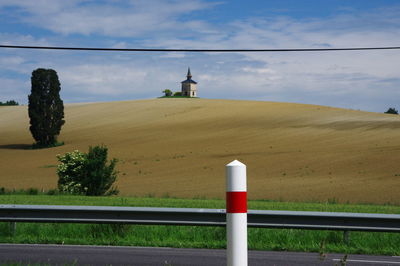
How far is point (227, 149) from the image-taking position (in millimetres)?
57938

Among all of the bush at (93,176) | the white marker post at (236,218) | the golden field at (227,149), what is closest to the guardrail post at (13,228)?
the white marker post at (236,218)

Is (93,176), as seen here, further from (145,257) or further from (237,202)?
(237,202)

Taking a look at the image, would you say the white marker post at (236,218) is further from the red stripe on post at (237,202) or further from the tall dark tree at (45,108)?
the tall dark tree at (45,108)

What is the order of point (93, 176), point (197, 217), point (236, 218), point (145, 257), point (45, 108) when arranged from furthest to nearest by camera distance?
point (45, 108), point (93, 176), point (197, 217), point (145, 257), point (236, 218)

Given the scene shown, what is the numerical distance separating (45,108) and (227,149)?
28569mm

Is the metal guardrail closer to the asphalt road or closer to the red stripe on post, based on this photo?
the asphalt road

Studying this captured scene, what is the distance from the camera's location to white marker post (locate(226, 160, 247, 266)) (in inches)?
140

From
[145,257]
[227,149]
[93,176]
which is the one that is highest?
[227,149]

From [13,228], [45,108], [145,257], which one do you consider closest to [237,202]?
Result: [145,257]

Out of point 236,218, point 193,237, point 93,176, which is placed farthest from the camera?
point 93,176

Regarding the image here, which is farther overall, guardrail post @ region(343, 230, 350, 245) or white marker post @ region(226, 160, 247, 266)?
guardrail post @ region(343, 230, 350, 245)

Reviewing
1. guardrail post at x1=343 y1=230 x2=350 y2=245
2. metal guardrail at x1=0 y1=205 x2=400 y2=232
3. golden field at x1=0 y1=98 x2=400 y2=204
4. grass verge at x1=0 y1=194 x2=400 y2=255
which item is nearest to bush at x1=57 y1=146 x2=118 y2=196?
golden field at x1=0 y1=98 x2=400 y2=204

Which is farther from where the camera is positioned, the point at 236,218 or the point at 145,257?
the point at 145,257

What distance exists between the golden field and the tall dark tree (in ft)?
8.14
